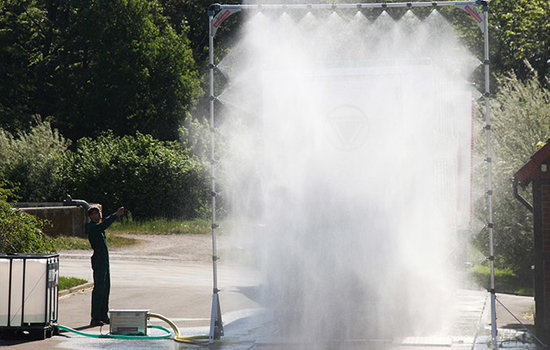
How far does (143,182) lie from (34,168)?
4653 millimetres

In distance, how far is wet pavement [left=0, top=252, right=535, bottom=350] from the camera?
11766mm

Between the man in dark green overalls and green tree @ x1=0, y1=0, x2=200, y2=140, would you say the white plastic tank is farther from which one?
green tree @ x1=0, y1=0, x2=200, y2=140

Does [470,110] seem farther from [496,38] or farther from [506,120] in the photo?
[496,38]

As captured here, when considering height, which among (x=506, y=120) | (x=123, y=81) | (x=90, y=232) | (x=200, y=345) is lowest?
(x=200, y=345)

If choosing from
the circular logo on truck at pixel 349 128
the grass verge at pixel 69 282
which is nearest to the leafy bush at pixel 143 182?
the grass verge at pixel 69 282

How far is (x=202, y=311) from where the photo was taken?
15.6 meters

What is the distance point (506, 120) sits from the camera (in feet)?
84.0

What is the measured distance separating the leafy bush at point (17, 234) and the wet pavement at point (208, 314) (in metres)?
1.18

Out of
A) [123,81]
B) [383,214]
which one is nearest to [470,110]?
[383,214]

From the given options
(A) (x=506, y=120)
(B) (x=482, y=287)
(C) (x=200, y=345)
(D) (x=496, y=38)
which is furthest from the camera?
(D) (x=496, y=38)

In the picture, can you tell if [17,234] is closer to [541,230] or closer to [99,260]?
[99,260]

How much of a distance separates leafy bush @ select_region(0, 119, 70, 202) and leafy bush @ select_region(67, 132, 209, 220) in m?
0.86

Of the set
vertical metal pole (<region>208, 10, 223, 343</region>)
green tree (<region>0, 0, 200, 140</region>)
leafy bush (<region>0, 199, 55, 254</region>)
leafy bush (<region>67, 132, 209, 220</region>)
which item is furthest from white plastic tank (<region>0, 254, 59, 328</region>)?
green tree (<region>0, 0, 200, 140</region>)

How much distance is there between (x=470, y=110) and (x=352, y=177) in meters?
1.89
